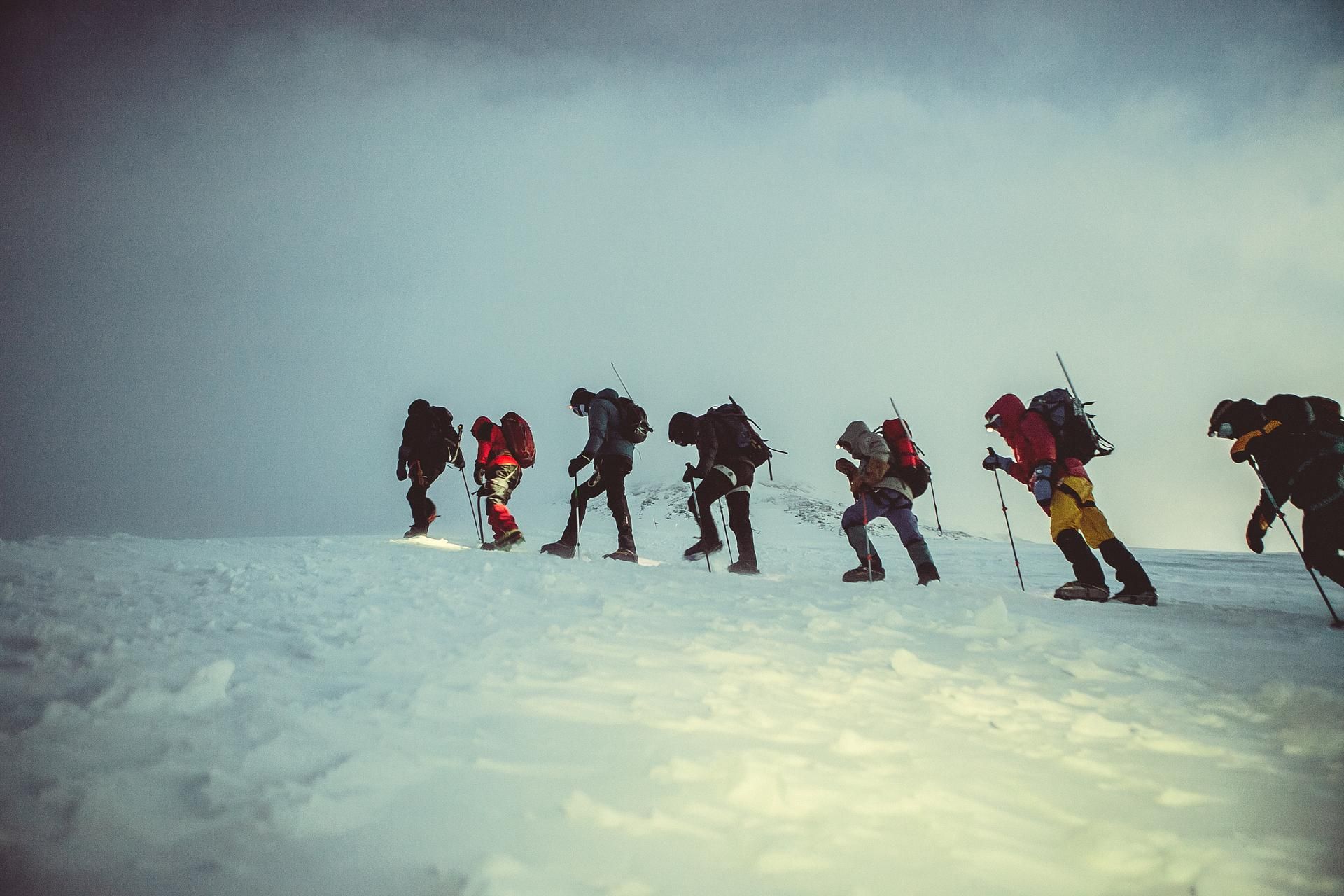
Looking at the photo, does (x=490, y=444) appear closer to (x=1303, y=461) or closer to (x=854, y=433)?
(x=854, y=433)

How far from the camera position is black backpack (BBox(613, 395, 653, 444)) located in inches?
324

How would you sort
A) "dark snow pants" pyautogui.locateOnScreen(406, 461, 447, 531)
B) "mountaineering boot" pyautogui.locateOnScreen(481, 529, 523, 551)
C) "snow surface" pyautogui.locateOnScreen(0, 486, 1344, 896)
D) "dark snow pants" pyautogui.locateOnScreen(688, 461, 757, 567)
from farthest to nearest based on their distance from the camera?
"dark snow pants" pyautogui.locateOnScreen(406, 461, 447, 531), "mountaineering boot" pyautogui.locateOnScreen(481, 529, 523, 551), "dark snow pants" pyautogui.locateOnScreen(688, 461, 757, 567), "snow surface" pyautogui.locateOnScreen(0, 486, 1344, 896)

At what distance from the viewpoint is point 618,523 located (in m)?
8.00

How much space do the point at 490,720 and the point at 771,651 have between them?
5.12 ft

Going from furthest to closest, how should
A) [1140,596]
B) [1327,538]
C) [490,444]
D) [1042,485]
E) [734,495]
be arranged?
[490,444] → [734,495] → [1042,485] → [1140,596] → [1327,538]

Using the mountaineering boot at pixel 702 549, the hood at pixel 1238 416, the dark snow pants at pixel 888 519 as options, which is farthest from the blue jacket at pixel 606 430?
the hood at pixel 1238 416

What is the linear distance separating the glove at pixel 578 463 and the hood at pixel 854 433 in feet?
10.4

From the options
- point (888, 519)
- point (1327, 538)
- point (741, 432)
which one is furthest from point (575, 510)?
point (1327, 538)

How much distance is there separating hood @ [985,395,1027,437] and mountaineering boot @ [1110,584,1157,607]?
176 centimetres

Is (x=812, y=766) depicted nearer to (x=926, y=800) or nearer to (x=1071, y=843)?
(x=926, y=800)

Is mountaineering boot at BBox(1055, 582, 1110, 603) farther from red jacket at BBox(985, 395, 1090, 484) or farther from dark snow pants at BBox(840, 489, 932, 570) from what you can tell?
dark snow pants at BBox(840, 489, 932, 570)

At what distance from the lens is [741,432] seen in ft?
26.1

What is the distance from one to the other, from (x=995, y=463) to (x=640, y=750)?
19.8 feet

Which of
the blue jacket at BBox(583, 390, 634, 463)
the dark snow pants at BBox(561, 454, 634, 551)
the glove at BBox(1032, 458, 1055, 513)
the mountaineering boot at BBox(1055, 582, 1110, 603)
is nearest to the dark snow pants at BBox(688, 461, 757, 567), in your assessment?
the dark snow pants at BBox(561, 454, 634, 551)
